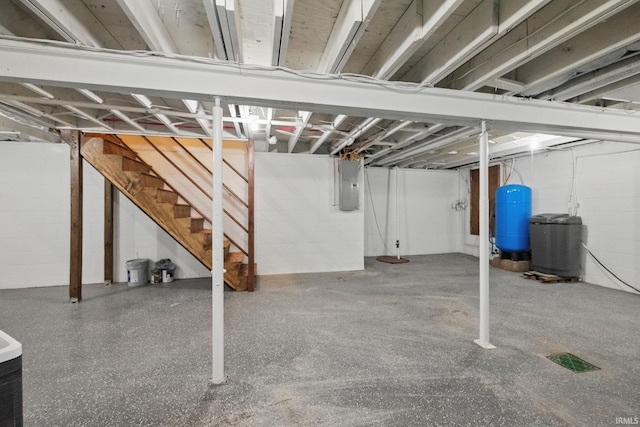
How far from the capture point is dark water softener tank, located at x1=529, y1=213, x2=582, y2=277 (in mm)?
4141

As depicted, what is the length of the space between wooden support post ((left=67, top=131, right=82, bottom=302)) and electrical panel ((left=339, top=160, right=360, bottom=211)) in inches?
149

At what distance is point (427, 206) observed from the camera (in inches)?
263

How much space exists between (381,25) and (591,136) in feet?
8.35

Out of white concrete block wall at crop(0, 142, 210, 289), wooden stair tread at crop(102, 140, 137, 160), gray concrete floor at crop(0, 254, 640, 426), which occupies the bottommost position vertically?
gray concrete floor at crop(0, 254, 640, 426)

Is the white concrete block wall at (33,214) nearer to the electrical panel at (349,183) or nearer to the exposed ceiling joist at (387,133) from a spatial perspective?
the electrical panel at (349,183)

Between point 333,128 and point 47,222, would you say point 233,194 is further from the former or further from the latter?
point 47,222

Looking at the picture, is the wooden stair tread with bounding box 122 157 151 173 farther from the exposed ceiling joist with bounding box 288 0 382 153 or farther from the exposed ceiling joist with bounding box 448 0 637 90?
the exposed ceiling joist with bounding box 448 0 637 90

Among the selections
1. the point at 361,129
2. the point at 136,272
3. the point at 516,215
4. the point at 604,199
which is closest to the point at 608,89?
the point at 361,129

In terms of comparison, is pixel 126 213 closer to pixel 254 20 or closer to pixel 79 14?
pixel 79 14

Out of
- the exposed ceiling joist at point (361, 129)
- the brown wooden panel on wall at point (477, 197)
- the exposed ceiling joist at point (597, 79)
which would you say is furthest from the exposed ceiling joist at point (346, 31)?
the brown wooden panel on wall at point (477, 197)

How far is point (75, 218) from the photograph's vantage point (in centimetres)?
333

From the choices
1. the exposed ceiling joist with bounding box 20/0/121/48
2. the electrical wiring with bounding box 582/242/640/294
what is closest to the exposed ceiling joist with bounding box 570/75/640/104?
the electrical wiring with bounding box 582/242/640/294

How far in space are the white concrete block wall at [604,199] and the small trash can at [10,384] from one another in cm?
613

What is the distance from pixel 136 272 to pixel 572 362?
5.17m
